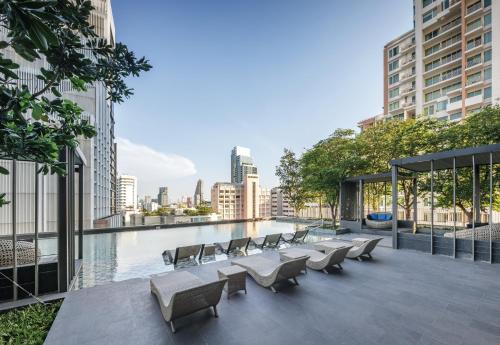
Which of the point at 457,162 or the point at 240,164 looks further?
the point at 240,164

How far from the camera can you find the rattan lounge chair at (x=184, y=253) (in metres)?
7.42

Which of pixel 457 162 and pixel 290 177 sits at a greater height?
pixel 457 162

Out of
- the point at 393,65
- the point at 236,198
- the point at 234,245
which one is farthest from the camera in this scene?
the point at 236,198

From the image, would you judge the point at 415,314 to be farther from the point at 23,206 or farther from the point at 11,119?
the point at 23,206

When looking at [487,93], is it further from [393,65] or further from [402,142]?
[402,142]

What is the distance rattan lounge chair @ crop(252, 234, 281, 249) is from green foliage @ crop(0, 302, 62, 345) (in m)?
6.70

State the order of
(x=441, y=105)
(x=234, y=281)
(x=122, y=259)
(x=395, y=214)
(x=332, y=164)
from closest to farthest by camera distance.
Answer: (x=234, y=281) → (x=122, y=259) → (x=395, y=214) → (x=332, y=164) → (x=441, y=105)

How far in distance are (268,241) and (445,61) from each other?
4003 centimetres

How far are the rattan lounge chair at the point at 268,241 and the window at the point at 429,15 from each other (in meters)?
42.6

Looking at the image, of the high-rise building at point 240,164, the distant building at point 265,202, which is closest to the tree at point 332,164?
the distant building at point 265,202

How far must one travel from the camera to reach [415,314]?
3906mm

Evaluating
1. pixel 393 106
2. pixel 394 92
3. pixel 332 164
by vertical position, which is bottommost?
pixel 332 164

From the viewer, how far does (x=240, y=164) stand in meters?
134

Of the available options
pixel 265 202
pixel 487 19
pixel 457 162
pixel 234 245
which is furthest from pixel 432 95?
pixel 265 202
